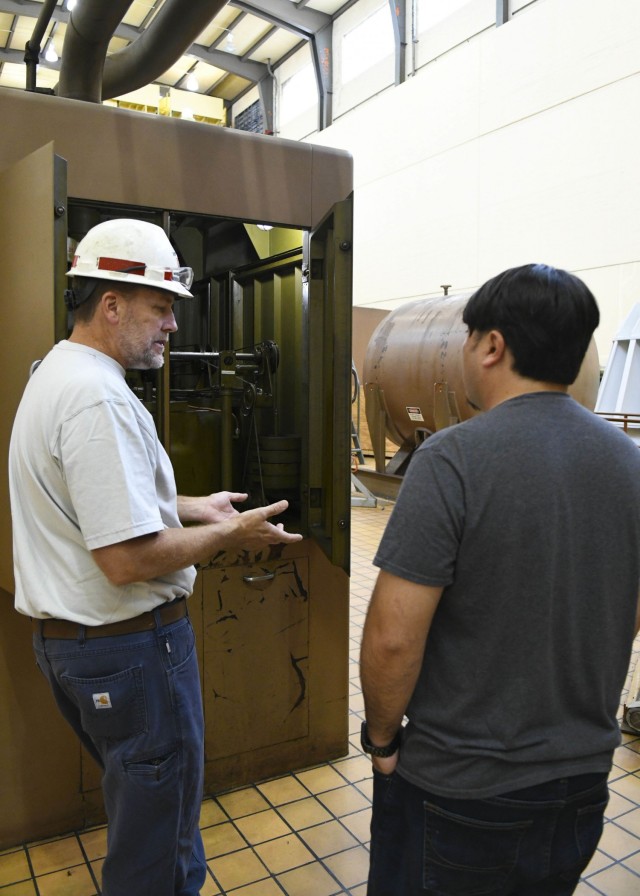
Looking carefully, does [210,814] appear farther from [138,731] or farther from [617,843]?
[617,843]

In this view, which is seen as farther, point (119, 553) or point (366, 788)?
point (366, 788)

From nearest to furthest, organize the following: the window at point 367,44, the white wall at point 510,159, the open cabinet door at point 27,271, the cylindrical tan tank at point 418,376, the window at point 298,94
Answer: the open cabinet door at point 27,271 < the cylindrical tan tank at point 418,376 < the white wall at point 510,159 < the window at point 367,44 < the window at point 298,94

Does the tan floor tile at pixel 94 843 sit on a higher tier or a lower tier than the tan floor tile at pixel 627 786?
higher

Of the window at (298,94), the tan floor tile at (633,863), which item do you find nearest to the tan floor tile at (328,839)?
the tan floor tile at (633,863)

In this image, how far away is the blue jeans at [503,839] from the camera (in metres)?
1.13

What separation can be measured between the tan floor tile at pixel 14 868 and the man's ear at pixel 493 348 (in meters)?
2.00

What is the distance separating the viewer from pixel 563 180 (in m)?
7.05

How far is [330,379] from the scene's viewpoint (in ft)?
7.38

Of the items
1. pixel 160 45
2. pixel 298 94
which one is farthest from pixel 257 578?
pixel 298 94

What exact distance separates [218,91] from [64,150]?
1219cm

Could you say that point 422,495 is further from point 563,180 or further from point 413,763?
point 563,180

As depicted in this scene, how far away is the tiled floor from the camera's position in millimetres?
2072

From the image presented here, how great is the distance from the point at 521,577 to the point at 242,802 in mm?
1814

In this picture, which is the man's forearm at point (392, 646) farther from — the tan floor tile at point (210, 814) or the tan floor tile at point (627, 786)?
the tan floor tile at point (627, 786)
